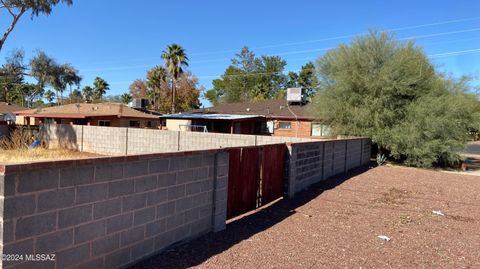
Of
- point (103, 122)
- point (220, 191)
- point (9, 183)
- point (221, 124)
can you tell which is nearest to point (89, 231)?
point (9, 183)

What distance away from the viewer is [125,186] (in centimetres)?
457

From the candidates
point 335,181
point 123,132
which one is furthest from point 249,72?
point 335,181

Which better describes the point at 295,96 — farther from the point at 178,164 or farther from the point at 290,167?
the point at 178,164

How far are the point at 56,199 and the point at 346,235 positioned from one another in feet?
15.2

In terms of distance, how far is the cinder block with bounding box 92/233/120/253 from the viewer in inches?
166

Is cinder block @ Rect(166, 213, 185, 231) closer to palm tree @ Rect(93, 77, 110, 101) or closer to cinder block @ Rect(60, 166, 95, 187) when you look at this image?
cinder block @ Rect(60, 166, 95, 187)

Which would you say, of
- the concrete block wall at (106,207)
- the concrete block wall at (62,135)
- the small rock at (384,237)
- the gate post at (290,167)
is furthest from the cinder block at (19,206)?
the concrete block wall at (62,135)

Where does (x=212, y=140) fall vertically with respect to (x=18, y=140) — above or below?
above

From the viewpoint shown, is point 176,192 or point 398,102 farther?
point 398,102

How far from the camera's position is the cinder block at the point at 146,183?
→ 4764mm

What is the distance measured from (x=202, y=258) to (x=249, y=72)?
A: 232 ft

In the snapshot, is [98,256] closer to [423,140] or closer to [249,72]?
[423,140]

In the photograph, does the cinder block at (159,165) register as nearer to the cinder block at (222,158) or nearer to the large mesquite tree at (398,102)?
the cinder block at (222,158)

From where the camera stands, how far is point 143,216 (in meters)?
4.87
